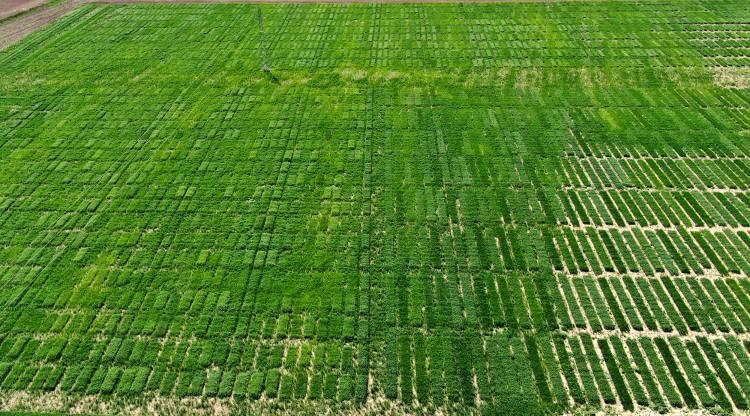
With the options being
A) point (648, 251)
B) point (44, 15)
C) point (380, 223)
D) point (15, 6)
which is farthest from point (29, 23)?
point (648, 251)

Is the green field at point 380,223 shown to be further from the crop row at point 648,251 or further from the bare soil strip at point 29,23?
the bare soil strip at point 29,23

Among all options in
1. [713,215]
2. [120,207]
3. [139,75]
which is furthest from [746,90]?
[139,75]

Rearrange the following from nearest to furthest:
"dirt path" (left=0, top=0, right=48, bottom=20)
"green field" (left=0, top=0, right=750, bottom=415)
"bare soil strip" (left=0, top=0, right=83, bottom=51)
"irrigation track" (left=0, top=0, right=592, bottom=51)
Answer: "green field" (left=0, top=0, right=750, bottom=415) → "bare soil strip" (left=0, top=0, right=83, bottom=51) → "irrigation track" (left=0, top=0, right=592, bottom=51) → "dirt path" (left=0, top=0, right=48, bottom=20)

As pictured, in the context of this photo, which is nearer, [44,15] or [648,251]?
[648,251]

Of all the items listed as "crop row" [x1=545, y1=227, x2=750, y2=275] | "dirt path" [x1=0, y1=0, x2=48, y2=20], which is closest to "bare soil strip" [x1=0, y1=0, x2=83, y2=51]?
"dirt path" [x1=0, y1=0, x2=48, y2=20]

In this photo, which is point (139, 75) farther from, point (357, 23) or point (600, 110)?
point (600, 110)

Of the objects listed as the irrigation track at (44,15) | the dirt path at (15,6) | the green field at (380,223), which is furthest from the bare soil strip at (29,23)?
the green field at (380,223)

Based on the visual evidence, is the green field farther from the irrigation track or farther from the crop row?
the irrigation track

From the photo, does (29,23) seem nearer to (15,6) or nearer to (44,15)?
(44,15)
